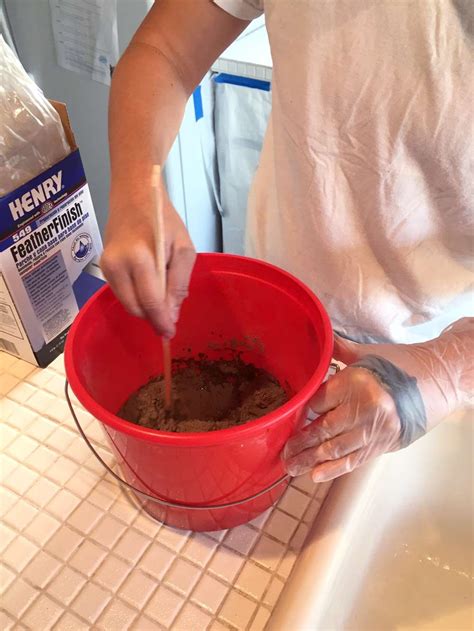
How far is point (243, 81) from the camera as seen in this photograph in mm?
1048

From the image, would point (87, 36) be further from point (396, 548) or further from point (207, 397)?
point (396, 548)

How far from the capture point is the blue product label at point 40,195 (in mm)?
510

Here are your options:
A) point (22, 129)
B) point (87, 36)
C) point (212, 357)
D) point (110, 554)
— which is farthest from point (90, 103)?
point (110, 554)

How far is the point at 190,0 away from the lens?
0.52m

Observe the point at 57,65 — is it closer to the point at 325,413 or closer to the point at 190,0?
the point at 190,0

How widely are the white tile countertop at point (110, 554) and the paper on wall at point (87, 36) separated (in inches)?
27.9

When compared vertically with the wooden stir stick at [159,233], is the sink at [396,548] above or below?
below

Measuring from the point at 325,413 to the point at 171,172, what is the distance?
0.73m

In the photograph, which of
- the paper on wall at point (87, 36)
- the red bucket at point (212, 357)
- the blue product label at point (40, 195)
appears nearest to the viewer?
the red bucket at point (212, 357)

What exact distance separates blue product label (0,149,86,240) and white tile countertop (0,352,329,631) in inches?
8.6

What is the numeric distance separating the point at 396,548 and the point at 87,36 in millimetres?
940

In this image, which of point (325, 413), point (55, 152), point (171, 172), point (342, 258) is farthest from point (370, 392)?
point (171, 172)

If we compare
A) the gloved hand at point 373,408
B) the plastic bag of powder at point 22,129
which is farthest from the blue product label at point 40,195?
the gloved hand at point 373,408

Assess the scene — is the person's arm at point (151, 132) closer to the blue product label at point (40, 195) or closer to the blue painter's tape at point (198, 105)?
the blue product label at point (40, 195)
